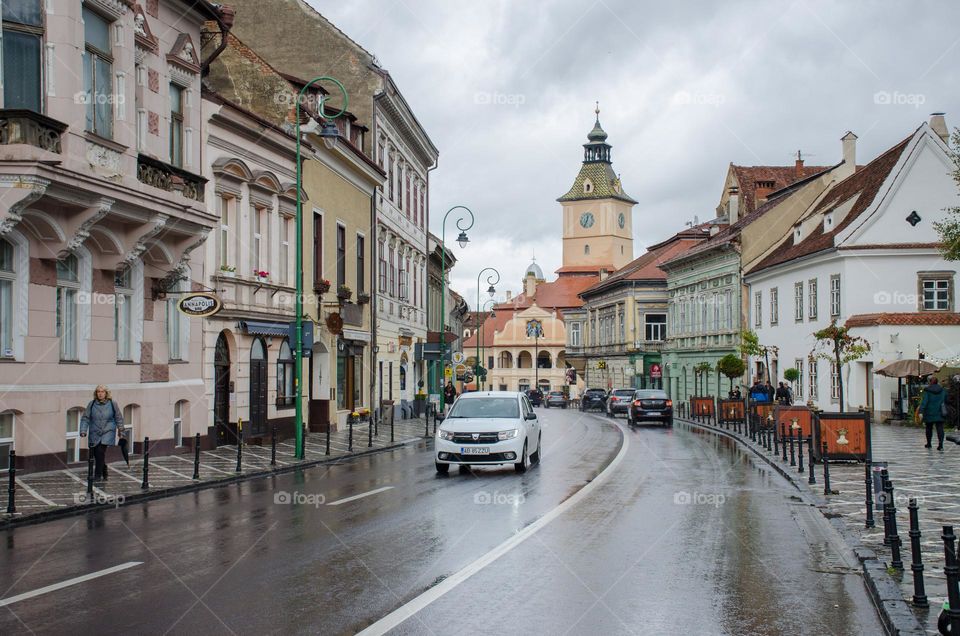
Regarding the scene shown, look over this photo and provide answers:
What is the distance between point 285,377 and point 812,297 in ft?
84.7

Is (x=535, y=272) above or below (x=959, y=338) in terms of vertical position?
above

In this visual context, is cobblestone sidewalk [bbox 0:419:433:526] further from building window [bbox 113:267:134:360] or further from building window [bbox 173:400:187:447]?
building window [bbox 113:267:134:360]

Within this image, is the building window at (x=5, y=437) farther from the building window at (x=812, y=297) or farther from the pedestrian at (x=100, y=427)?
the building window at (x=812, y=297)

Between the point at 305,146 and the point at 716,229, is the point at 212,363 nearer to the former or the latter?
the point at 305,146

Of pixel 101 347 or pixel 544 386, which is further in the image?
pixel 544 386

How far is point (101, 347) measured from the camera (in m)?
20.5

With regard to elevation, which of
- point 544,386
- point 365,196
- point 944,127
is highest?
point 944,127

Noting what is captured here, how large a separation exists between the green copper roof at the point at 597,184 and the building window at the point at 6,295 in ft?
434

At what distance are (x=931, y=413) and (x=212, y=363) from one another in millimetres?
17970

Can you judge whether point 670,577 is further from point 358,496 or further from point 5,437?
point 5,437

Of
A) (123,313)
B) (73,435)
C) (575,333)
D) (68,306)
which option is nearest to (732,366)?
(123,313)

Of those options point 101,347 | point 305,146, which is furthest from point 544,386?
point 101,347

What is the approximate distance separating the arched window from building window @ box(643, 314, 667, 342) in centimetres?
5698

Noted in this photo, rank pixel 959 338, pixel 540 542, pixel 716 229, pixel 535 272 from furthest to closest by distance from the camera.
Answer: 1. pixel 535 272
2. pixel 716 229
3. pixel 959 338
4. pixel 540 542
